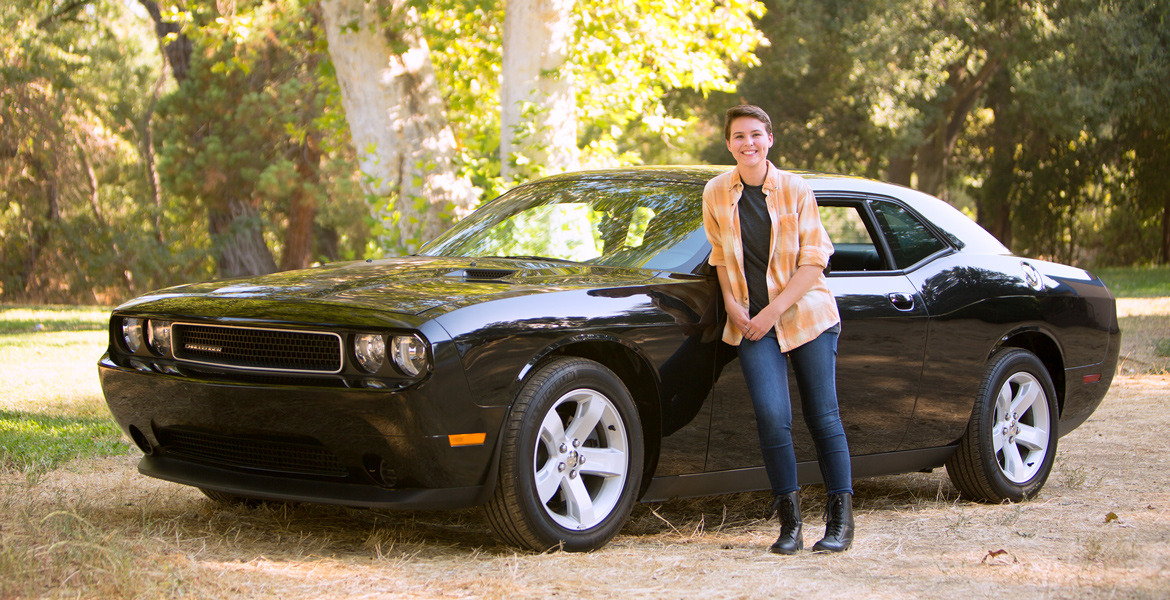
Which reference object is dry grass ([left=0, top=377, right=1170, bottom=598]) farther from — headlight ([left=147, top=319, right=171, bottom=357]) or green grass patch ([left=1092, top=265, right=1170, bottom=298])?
green grass patch ([left=1092, top=265, right=1170, bottom=298])

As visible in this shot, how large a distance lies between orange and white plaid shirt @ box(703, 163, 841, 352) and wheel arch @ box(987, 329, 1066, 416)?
1653mm

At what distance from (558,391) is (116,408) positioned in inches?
67.5

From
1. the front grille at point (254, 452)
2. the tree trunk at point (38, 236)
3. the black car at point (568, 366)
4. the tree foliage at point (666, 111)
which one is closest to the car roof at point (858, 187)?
the black car at point (568, 366)

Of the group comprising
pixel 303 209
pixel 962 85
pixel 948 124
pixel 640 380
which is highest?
pixel 962 85

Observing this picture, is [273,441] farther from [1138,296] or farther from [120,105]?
[120,105]

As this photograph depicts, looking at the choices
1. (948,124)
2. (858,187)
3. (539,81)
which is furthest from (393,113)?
(948,124)

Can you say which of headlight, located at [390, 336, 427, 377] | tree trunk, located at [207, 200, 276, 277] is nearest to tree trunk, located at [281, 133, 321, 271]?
tree trunk, located at [207, 200, 276, 277]

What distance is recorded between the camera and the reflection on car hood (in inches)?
147

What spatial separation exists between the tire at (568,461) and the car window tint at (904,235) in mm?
1751

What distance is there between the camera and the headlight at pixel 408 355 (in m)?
3.51

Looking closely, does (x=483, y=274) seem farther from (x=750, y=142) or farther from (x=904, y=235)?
(x=904, y=235)

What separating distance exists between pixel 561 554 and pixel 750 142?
1651mm

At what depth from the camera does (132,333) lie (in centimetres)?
420

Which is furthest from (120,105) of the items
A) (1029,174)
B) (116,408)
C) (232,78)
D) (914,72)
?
(116,408)
